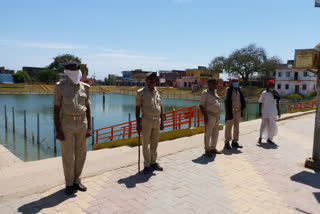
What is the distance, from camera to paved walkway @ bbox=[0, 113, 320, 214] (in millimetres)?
3424

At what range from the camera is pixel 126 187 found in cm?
405

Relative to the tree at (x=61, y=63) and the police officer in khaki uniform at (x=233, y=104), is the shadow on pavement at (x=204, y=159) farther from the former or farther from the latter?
the tree at (x=61, y=63)

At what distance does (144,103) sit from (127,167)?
140 cm

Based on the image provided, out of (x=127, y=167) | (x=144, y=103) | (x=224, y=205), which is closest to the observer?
(x=224, y=205)

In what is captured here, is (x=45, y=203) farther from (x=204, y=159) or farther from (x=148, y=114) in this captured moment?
(x=204, y=159)

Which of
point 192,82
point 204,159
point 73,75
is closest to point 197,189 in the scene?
point 204,159

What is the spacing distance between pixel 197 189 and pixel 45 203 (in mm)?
2216

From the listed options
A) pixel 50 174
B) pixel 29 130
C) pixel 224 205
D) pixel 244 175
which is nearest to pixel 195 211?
pixel 224 205

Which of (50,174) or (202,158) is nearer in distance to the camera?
(50,174)

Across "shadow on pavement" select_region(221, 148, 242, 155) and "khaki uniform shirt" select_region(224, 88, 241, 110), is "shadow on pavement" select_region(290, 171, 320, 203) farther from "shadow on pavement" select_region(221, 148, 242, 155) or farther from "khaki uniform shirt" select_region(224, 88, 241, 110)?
"khaki uniform shirt" select_region(224, 88, 241, 110)

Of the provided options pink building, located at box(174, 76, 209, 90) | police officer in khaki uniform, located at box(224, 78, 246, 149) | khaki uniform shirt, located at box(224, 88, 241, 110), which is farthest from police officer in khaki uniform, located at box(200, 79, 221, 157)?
pink building, located at box(174, 76, 209, 90)

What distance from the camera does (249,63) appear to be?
190ft

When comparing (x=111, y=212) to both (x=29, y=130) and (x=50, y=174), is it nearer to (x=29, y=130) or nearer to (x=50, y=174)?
(x=50, y=174)

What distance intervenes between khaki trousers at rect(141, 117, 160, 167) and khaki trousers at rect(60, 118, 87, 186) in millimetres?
1125
